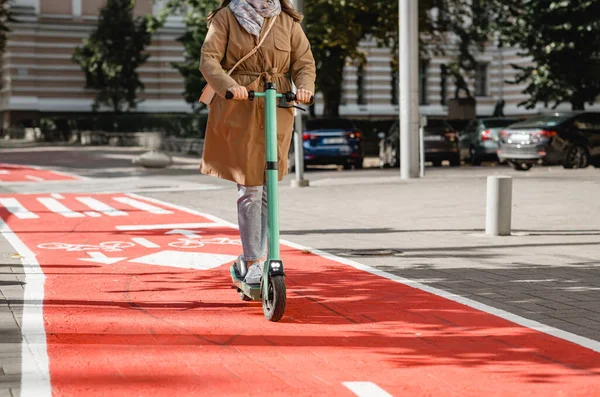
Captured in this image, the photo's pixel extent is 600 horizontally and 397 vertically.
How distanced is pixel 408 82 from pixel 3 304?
58.8 feet

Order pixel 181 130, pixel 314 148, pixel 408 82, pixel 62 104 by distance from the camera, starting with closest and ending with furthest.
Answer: pixel 408 82 → pixel 314 148 → pixel 181 130 → pixel 62 104

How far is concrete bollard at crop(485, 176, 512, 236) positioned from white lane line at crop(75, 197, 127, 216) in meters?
5.61

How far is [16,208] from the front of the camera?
1703 centimetres

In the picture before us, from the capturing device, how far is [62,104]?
57.3 meters

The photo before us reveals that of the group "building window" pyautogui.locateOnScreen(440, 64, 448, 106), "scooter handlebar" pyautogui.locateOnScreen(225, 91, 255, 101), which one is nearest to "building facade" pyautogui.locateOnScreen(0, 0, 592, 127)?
"building window" pyautogui.locateOnScreen(440, 64, 448, 106)

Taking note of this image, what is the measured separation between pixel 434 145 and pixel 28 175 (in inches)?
472

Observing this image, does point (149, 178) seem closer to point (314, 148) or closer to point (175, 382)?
point (314, 148)

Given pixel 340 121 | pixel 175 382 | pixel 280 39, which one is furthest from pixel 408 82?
pixel 175 382

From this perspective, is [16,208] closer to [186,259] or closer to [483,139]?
[186,259]

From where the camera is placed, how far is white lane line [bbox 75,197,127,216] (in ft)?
52.4

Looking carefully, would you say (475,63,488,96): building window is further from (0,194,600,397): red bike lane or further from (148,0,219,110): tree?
(0,194,600,397): red bike lane

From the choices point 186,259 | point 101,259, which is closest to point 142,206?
point 101,259

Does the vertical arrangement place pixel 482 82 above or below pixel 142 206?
above

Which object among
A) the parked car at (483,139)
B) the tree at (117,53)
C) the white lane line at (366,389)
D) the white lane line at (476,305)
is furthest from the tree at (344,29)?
the white lane line at (366,389)
